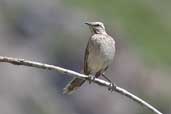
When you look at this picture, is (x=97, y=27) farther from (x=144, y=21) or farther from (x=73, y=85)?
(x=144, y=21)

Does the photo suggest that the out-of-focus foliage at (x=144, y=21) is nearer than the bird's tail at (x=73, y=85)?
No

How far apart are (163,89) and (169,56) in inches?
108

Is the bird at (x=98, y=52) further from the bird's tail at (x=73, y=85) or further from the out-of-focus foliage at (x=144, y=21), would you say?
the out-of-focus foliage at (x=144, y=21)

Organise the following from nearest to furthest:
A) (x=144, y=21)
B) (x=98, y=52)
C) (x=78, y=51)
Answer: (x=98, y=52) < (x=78, y=51) < (x=144, y=21)

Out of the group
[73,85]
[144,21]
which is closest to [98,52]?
[73,85]

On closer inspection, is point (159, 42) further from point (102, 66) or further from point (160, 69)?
point (102, 66)

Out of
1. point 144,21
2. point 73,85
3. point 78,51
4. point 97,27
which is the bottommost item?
point 144,21

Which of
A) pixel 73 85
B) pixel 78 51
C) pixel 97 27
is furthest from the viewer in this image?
pixel 78 51

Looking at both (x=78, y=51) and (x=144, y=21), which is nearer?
(x=78, y=51)

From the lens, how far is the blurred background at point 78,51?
27203 mm

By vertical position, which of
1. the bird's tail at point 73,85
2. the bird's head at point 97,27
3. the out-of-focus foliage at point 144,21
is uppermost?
the bird's head at point 97,27

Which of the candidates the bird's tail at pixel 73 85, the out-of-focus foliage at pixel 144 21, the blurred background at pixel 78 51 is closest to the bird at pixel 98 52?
the bird's tail at pixel 73 85

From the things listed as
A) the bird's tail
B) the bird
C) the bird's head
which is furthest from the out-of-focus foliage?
the bird's tail

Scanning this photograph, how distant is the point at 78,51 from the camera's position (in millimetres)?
29828
